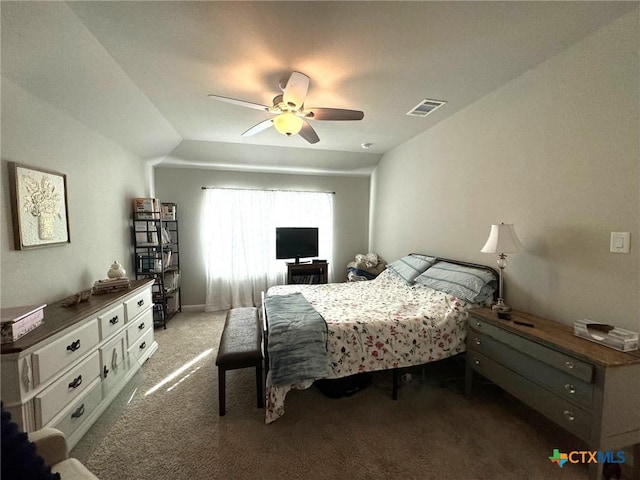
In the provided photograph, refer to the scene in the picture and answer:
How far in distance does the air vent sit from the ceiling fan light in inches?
50.8

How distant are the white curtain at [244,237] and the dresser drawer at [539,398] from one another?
3275mm

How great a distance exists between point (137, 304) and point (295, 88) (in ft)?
7.86

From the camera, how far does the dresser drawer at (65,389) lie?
1.38 m

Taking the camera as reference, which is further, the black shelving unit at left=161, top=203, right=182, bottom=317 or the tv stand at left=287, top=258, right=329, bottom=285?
the tv stand at left=287, top=258, right=329, bottom=285

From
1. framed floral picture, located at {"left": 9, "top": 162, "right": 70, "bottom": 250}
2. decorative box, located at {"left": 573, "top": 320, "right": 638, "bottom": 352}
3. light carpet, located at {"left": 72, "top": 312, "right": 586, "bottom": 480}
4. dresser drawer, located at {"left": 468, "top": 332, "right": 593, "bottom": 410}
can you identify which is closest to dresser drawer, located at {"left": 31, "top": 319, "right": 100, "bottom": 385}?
light carpet, located at {"left": 72, "top": 312, "right": 586, "bottom": 480}

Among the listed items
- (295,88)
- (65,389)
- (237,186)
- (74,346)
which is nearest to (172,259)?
(237,186)

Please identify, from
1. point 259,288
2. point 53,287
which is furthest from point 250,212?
point 53,287

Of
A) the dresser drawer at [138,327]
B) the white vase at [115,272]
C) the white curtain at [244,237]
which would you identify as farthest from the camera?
the white curtain at [244,237]

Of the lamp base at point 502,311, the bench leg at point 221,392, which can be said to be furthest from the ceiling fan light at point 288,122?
the lamp base at point 502,311

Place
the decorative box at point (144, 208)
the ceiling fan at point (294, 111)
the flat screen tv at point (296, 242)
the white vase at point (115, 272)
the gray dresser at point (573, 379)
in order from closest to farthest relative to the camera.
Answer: the gray dresser at point (573, 379), the ceiling fan at point (294, 111), the white vase at point (115, 272), the decorative box at point (144, 208), the flat screen tv at point (296, 242)

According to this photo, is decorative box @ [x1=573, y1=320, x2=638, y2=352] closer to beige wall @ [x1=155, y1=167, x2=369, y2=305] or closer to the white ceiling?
the white ceiling

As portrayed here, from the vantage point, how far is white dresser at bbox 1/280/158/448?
1.29 meters

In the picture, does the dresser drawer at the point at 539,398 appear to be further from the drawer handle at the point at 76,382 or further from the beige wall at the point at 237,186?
the beige wall at the point at 237,186

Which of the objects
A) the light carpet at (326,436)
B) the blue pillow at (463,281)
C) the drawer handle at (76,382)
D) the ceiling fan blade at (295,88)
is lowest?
the light carpet at (326,436)
